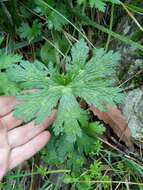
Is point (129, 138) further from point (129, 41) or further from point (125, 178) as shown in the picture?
point (129, 41)

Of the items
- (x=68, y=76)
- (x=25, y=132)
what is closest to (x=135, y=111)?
(x=68, y=76)

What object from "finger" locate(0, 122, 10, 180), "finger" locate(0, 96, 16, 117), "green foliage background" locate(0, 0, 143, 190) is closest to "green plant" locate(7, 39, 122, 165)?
"green foliage background" locate(0, 0, 143, 190)

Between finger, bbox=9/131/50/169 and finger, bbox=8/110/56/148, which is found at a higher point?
finger, bbox=8/110/56/148

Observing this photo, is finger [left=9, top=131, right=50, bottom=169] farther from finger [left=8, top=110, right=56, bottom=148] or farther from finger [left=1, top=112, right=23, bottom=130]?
finger [left=1, top=112, right=23, bottom=130]

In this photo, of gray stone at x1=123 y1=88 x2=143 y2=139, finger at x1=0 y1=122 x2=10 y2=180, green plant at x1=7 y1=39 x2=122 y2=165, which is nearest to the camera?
green plant at x1=7 y1=39 x2=122 y2=165

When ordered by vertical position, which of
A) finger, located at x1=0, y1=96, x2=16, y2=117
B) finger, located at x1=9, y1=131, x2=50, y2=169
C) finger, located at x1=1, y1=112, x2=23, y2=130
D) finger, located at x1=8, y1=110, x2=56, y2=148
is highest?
finger, located at x1=0, y1=96, x2=16, y2=117

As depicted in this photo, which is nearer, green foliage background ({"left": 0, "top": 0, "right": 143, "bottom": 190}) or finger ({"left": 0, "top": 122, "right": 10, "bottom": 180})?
green foliage background ({"left": 0, "top": 0, "right": 143, "bottom": 190})
